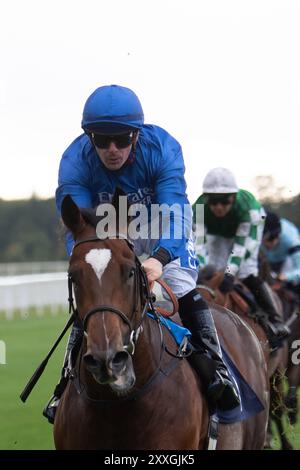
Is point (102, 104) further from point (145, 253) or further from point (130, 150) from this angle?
point (145, 253)

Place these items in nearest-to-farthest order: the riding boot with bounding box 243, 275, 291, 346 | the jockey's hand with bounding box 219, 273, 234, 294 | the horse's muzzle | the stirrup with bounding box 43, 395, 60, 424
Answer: the horse's muzzle
the stirrup with bounding box 43, 395, 60, 424
the riding boot with bounding box 243, 275, 291, 346
the jockey's hand with bounding box 219, 273, 234, 294

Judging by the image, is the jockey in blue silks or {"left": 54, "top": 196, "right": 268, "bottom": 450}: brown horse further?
the jockey in blue silks

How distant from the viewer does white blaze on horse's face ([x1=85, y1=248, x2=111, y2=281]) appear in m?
4.29

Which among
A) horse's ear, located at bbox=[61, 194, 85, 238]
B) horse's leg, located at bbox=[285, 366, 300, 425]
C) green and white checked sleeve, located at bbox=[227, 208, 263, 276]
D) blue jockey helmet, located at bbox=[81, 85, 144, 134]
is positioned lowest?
horse's leg, located at bbox=[285, 366, 300, 425]

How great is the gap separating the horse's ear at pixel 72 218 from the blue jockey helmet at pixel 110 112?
621 millimetres

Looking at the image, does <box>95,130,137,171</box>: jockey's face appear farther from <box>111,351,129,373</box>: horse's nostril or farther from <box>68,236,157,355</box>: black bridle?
<box>111,351,129,373</box>: horse's nostril

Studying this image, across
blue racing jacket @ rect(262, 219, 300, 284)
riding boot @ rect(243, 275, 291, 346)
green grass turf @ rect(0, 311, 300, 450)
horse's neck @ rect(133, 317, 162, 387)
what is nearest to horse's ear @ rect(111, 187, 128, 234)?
horse's neck @ rect(133, 317, 162, 387)

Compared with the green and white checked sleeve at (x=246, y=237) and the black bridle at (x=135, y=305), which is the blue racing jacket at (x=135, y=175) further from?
the green and white checked sleeve at (x=246, y=237)

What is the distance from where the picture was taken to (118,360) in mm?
4098

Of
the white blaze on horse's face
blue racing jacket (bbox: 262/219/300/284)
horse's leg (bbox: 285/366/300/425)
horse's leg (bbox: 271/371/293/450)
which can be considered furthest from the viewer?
blue racing jacket (bbox: 262/219/300/284)

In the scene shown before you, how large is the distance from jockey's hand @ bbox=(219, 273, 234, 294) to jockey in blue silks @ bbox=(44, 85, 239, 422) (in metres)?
2.95

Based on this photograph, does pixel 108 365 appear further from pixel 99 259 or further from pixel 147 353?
pixel 147 353

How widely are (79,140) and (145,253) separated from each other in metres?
0.83

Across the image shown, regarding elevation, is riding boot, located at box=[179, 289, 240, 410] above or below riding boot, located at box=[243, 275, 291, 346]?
above
